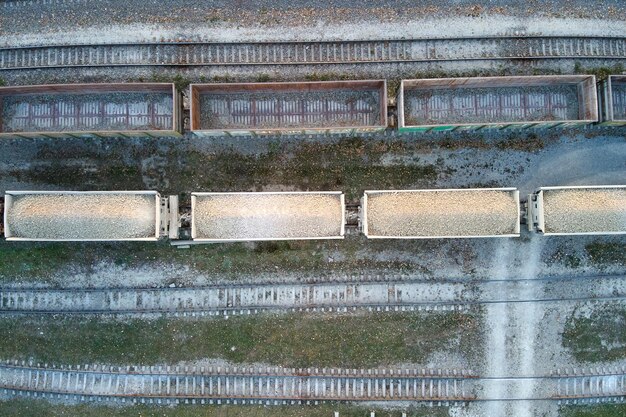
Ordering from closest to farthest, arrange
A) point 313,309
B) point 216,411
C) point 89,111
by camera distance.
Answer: point 89,111
point 216,411
point 313,309

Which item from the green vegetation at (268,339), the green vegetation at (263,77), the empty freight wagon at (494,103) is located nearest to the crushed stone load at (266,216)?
the green vegetation at (268,339)

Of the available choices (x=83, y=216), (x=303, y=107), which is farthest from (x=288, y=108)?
(x=83, y=216)

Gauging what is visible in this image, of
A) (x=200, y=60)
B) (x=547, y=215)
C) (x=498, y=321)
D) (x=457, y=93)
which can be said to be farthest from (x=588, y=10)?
(x=200, y=60)

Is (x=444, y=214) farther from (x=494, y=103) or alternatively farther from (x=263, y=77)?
(x=263, y=77)

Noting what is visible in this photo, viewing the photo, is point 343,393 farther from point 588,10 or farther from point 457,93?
point 588,10

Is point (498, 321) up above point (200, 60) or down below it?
below

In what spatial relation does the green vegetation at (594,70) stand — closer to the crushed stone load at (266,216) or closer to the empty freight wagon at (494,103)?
the empty freight wagon at (494,103)
